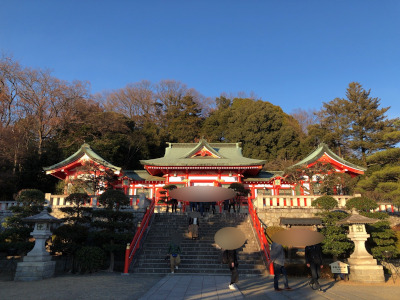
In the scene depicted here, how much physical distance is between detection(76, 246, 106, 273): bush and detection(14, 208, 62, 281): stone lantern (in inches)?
39.5

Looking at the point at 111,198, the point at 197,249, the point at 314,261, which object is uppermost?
the point at 111,198

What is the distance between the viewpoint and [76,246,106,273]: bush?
33.7 ft

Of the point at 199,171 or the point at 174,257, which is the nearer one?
the point at 174,257

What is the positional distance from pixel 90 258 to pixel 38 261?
1758mm

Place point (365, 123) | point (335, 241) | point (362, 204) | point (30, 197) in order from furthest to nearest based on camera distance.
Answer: point (365, 123)
point (30, 197)
point (362, 204)
point (335, 241)

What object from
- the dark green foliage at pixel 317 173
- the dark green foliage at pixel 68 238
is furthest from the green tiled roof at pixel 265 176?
the dark green foliage at pixel 68 238

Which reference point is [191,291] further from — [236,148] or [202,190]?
[236,148]

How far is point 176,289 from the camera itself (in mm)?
7445

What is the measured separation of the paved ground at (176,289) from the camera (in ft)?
22.2

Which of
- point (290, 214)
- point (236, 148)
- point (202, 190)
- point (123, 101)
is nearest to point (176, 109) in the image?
point (123, 101)

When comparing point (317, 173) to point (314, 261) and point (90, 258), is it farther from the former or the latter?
point (90, 258)

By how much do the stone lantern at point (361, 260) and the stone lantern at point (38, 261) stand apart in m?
11.0

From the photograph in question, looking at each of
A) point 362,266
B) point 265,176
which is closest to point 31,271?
point 362,266

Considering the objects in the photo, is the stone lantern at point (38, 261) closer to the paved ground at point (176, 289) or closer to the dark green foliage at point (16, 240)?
the paved ground at point (176, 289)
